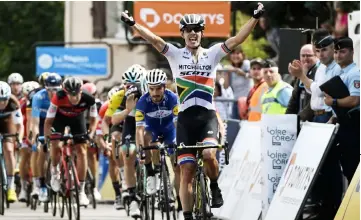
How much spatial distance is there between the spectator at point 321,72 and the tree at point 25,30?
109ft

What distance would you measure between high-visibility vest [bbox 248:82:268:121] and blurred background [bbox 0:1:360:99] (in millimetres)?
883

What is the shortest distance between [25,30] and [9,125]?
2964 cm

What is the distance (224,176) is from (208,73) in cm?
382

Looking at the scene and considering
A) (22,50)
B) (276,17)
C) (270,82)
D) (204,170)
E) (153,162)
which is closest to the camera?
(204,170)

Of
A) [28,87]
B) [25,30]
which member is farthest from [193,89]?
[25,30]

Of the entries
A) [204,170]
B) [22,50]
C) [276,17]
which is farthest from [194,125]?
[22,50]

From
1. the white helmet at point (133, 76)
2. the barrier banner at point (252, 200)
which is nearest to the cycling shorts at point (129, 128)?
the white helmet at point (133, 76)

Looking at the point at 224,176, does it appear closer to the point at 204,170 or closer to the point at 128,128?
the point at 128,128

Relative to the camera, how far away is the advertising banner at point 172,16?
26.1 m

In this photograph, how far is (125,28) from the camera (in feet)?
104

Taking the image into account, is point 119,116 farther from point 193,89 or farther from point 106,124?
point 193,89

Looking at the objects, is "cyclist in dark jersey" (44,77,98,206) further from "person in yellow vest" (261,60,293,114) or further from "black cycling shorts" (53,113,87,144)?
"person in yellow vest" (261,60,293,114)

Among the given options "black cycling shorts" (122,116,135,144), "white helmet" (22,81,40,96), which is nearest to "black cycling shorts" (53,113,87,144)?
"black cycling shorts" (122,116,135,144)

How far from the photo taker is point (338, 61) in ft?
47.0
